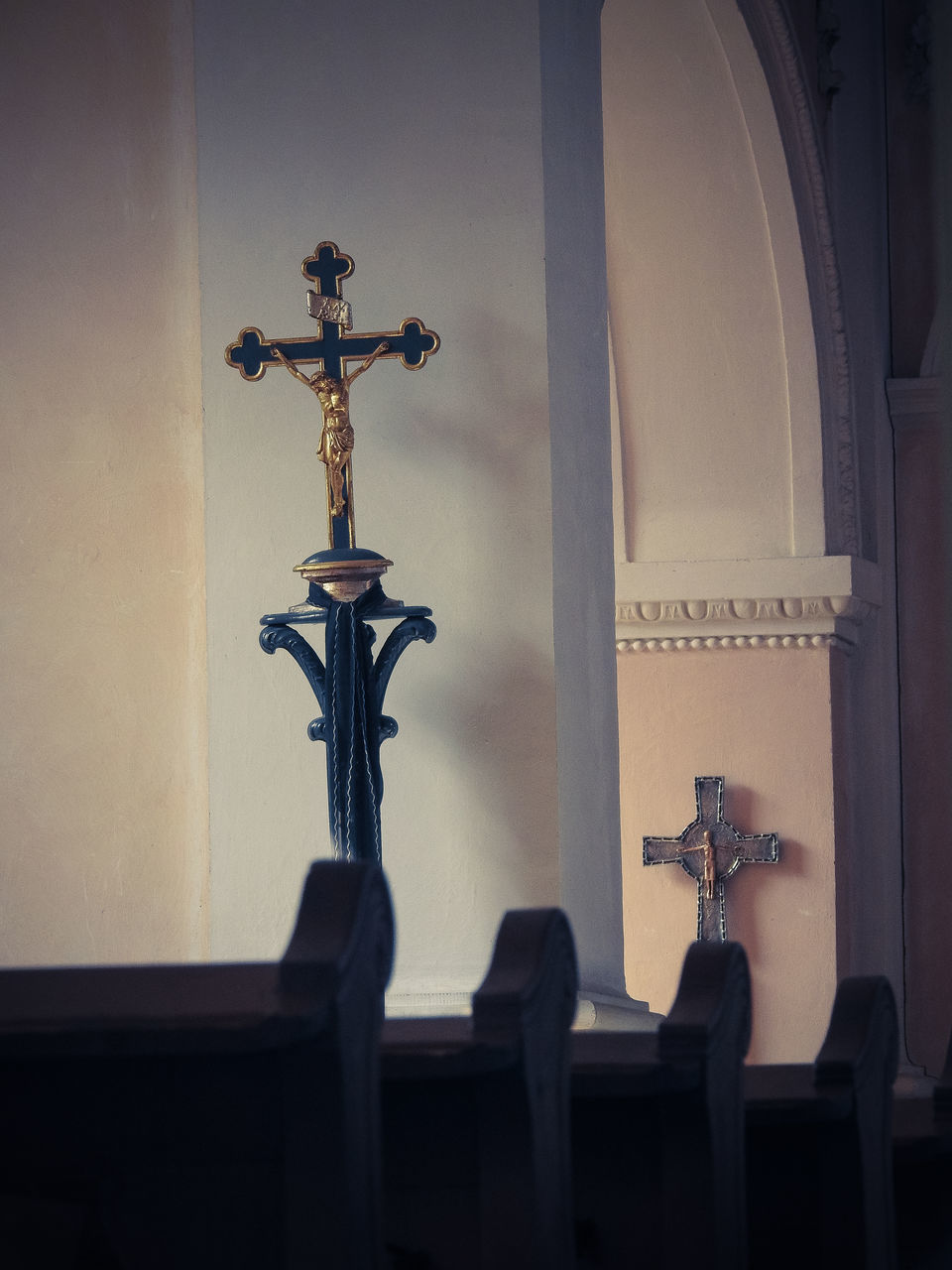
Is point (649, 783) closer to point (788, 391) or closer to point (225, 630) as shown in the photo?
point (788, 391)

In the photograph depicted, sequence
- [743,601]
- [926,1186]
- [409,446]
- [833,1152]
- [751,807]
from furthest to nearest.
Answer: [751,807] → [743,601] → [409,446] → [926,1186] → [833,1152]

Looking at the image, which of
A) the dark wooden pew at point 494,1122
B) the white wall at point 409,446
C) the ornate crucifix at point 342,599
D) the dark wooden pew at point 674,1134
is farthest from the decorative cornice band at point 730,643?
the dark wooden pew at point 494,1122

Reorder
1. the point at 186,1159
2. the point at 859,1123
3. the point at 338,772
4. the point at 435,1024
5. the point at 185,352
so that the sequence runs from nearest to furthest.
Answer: the point at 186,1159 < the point at 435,1024 < the point at 859,1123 < the point at 338,772 < the point at 185,352

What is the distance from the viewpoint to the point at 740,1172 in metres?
2.39

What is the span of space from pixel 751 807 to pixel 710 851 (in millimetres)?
251

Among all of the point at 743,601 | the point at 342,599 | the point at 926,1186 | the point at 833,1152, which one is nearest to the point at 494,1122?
the point at 833,1152

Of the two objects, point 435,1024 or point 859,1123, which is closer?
Result: point 435,1024

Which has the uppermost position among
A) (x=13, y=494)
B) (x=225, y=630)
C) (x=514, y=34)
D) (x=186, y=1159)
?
(x=514, y=34)

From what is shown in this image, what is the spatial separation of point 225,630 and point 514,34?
136 centimetres

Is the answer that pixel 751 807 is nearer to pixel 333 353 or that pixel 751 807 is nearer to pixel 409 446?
pixel 409 446

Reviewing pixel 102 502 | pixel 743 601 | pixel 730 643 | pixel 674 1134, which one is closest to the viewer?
pixel 674 1134

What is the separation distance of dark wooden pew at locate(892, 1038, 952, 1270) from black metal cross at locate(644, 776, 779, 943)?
14.8 ft

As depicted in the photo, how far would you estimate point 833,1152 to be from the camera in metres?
2.62

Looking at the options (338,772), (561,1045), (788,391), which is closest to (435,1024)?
(561,1045)
